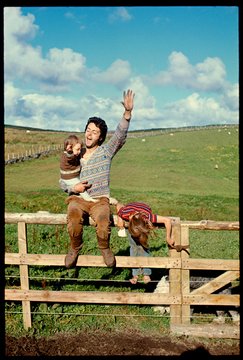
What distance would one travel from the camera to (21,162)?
42.8m

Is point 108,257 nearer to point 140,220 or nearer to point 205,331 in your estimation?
point 140,220

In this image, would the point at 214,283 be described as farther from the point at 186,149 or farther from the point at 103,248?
the point at 186,149

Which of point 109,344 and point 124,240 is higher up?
point 124,240

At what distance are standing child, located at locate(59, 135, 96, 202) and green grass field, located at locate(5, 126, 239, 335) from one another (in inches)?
64.4

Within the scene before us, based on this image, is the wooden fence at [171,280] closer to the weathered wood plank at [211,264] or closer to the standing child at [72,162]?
the weathered wood plank at [211,264]

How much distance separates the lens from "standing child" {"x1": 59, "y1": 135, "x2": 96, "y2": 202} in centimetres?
469

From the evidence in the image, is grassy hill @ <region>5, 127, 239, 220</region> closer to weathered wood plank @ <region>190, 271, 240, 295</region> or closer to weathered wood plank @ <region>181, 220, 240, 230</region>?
weathered wood plank @ <region>190, 271, 240, 295</region>

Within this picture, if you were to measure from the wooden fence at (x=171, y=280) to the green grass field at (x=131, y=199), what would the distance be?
35 centimetres

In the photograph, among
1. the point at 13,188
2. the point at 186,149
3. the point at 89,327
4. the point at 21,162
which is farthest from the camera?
the point at 186,149

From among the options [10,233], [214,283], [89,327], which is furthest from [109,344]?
[10,233]

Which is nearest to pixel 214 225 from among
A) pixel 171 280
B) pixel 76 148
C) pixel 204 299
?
pixel 171 280

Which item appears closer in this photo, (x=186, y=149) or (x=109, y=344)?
(x=109, y=344)

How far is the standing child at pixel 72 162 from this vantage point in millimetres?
4688

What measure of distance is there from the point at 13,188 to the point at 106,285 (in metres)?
20.8
